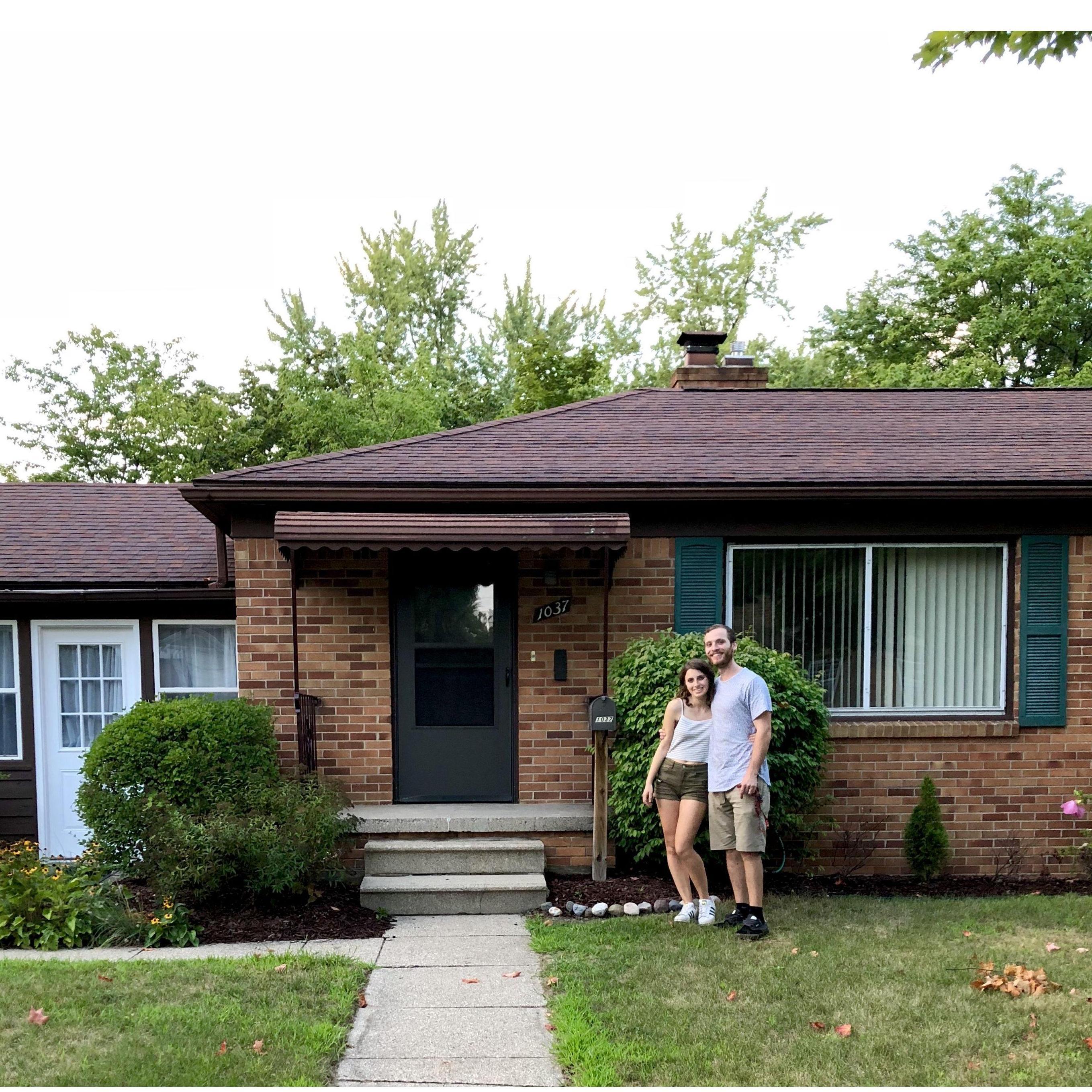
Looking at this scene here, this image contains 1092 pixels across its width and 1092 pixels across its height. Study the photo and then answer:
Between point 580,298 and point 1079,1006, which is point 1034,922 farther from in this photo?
point 580,298

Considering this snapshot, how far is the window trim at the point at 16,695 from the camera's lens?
8.74 metres

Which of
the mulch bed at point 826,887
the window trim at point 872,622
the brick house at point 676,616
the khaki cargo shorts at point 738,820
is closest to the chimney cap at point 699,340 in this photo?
the brick house at point 676,616

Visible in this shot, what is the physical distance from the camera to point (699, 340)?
35.0 feet

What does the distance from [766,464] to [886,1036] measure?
4.42 metres

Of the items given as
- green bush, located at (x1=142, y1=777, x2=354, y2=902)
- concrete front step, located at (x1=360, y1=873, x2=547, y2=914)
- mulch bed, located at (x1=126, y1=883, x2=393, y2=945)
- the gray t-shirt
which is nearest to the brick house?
concrete front step, located at (x1=360, y1=873, x2=547, y2=914)

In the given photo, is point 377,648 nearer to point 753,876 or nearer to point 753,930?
point 753,876

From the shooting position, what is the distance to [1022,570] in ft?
24.3

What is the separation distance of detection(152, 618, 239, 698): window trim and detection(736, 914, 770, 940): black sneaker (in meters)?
5.17

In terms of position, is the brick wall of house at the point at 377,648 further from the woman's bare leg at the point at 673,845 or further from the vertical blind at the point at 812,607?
the woman's bare leg at the point at 673,845

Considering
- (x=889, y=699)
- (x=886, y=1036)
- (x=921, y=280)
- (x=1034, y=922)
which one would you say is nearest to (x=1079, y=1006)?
(x=886, y=1036)

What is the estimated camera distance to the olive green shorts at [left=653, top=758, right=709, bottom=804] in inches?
230

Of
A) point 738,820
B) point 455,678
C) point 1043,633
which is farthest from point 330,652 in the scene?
point 1043,633

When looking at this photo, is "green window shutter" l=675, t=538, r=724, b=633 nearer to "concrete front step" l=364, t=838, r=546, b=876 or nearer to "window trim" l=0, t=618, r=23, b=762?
"concrete front step" l=364, t=838, r=546, b=876

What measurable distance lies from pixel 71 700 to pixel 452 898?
4535 mm
